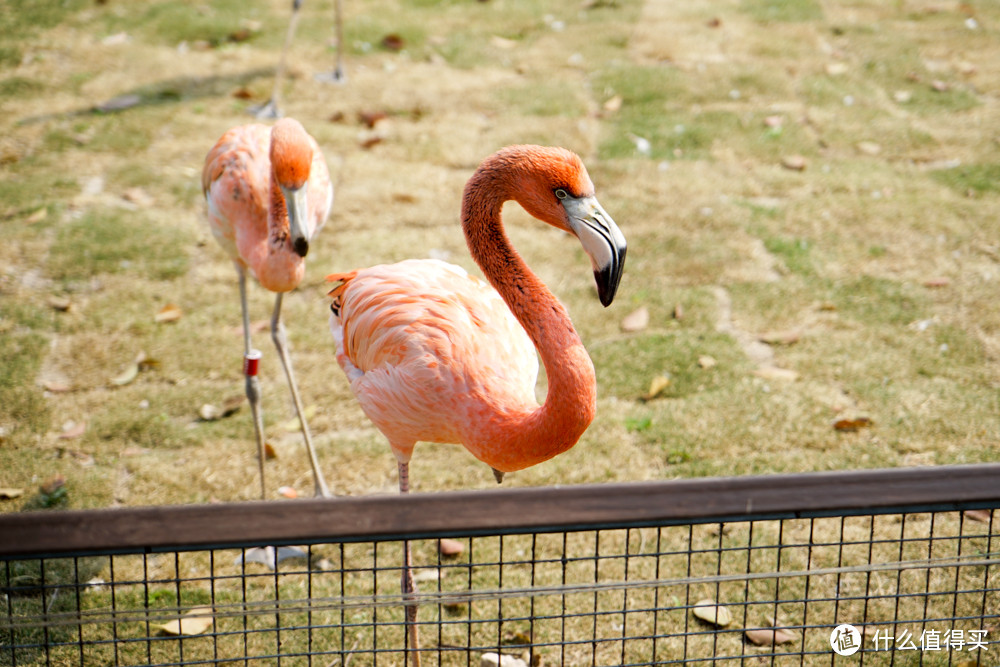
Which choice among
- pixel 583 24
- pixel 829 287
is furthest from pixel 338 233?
pixel 583 24

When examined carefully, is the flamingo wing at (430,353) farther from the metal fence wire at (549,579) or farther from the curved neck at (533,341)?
the metal fence wire at (549,579)

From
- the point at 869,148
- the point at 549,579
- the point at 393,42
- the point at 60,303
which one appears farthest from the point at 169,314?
the point at 869,148

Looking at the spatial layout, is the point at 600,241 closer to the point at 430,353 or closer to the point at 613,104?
the point at 430,353

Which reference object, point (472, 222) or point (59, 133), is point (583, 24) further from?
point (472, 222)

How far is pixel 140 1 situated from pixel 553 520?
345 inches

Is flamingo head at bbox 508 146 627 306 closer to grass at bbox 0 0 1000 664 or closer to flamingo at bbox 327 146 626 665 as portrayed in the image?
flamingo at bbox 327 146 626 665

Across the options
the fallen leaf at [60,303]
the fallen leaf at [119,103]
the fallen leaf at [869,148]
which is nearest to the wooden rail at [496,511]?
the fallen leaf at [60,303]

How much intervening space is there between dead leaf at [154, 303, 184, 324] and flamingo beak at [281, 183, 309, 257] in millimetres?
1900

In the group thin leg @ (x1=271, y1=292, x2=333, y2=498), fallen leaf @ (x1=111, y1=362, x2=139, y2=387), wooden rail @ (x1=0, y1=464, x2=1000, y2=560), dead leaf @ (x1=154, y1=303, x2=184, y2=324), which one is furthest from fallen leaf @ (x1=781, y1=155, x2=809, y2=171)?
wooden rail @ (x1=0, y1=464, x2=1000, y2=560)

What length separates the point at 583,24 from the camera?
27.2ft

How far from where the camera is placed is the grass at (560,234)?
4.20 metres

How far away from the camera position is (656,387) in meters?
4.47

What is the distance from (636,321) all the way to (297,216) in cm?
220

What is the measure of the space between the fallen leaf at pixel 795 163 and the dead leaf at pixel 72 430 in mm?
4890
